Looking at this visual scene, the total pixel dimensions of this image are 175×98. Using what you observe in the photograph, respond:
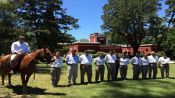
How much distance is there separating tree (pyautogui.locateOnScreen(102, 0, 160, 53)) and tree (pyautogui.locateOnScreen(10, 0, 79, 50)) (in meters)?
26.7

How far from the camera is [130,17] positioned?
72438 mm

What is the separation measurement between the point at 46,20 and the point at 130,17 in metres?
29.9

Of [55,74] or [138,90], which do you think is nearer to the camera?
[138,90]

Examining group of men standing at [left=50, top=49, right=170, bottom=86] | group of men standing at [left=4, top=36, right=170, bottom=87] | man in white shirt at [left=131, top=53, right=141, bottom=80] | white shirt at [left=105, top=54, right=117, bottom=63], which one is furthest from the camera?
man in white shirt at [left=131, top=53, right=141, bottom=80]

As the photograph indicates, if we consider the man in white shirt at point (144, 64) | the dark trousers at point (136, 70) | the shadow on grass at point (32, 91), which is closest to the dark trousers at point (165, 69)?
the man in white shirt at point (144, 64)

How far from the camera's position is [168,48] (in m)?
61.4

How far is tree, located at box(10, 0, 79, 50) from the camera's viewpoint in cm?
4500

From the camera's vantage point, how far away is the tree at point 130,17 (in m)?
72.2

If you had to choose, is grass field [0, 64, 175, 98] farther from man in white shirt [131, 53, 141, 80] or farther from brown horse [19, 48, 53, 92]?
man in white shirt [131, 53, 141, 80]

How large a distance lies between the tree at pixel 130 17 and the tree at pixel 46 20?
2668 cm

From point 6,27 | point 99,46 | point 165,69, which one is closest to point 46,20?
point 6,27

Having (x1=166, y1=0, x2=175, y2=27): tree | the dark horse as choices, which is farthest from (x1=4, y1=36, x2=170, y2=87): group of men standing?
(x1=166, y1=0, x2=175, y2=27): tree

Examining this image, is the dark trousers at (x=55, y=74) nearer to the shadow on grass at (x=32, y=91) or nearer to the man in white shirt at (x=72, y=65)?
the man in white shirt at (x=72, y=65)

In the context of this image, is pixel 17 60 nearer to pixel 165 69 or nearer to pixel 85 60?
pixel 85 60
